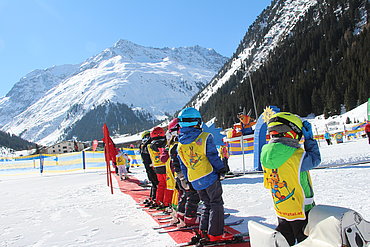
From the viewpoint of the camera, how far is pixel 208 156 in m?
3.40

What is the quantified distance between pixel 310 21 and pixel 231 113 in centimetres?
4152

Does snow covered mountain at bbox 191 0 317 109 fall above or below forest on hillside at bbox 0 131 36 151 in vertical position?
above

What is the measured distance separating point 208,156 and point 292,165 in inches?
46.9

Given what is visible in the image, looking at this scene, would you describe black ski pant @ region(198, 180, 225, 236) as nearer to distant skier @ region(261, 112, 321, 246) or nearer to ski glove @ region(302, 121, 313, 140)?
distant skier @ region(261, 112, 321, 246)

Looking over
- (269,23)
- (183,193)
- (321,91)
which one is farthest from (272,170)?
(269,23)

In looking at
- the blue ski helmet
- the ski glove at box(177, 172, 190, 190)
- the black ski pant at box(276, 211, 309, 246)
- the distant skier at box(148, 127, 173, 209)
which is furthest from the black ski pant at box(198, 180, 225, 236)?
the distant skier at box(148, 127, 173, 209)

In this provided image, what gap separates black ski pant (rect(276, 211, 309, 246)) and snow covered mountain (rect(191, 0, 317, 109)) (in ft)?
361

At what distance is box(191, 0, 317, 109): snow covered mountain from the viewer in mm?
117000

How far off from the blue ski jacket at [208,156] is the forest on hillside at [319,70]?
43.5m

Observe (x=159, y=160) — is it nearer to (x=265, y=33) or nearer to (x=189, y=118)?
(x=189, y=118)

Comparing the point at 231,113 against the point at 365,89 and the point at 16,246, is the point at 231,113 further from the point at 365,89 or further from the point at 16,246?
the point at 16,246

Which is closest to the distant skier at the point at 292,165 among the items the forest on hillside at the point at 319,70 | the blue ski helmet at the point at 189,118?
the blue ski helmet at the point at 189,118

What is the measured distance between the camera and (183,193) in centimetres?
465

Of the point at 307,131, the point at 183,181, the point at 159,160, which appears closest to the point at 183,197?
the point at 183,181
